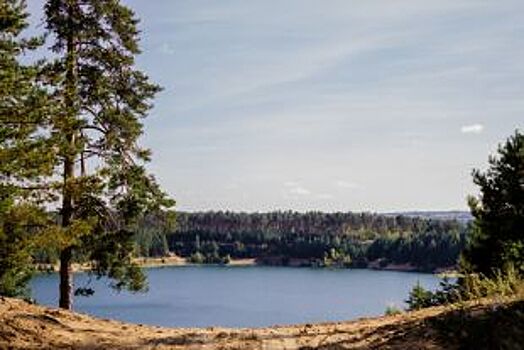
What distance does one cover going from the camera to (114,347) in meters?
11.1

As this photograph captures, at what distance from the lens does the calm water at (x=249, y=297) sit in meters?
88.9

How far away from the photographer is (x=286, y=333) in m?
12.1

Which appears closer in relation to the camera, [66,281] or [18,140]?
[18,140]

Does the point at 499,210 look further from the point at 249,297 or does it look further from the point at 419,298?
the point at 249,297

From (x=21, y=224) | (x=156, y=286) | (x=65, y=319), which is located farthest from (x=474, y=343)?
(x=156, y=286)

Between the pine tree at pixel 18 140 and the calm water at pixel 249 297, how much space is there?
132 ft

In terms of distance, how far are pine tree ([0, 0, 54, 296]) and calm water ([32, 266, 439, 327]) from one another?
40.2 metres

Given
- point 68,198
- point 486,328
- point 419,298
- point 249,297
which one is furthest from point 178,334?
point 249,297

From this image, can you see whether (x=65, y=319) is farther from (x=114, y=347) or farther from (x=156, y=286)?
(x=156, y=286)

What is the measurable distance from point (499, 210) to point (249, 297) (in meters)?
95.6

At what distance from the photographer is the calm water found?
8888 cm

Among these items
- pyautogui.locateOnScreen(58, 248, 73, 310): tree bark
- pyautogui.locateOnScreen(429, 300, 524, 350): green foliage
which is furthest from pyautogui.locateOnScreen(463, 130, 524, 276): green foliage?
pyautogui.locateOnScreen(429, 300, 524, 350): green foliage

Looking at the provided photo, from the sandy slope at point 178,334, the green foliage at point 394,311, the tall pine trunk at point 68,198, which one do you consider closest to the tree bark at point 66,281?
the tall pine trunk at point 68,198

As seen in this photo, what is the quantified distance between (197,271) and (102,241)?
6726 inches
